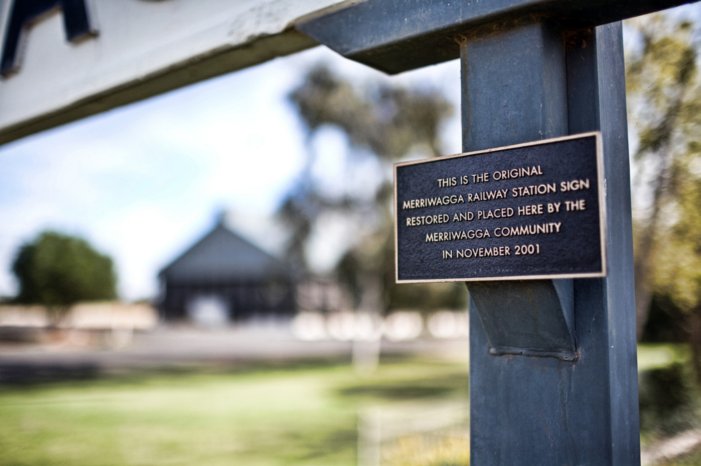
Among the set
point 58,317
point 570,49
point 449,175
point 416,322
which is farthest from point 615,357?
point 58,317

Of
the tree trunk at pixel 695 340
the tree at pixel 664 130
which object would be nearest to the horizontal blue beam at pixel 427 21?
the tree at pixel 664 130

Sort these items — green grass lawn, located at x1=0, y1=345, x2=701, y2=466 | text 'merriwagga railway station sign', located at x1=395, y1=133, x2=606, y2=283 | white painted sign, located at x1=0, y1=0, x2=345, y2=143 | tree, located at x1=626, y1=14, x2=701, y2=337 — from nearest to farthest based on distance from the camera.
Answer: text 'merriwagga railway station sign', located at x1=395, y1=133, x2=606, y2=283 → white painted sign, located at x1=0, y1=0, x2=345, y2=143 → tree, located at x1=626, y1=14, x2=701, y2=337 → green grass lawn, located at x1=0, y1=345, x2=701, y2=466

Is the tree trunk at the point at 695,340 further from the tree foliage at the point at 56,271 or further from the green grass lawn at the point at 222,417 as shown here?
the tree foliage at the point at 56,271

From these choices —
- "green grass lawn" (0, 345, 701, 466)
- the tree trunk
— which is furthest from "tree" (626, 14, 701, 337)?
"green grass lawn" (0, 345, 701, 466)

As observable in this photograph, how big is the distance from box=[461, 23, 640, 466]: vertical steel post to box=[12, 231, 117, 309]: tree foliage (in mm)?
45979

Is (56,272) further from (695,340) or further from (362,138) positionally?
(695,340)

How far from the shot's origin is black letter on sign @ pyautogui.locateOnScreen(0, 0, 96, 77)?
5.45 metres

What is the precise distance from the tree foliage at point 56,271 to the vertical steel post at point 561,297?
151 feet

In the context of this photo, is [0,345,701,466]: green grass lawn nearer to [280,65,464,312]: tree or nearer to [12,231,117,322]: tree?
[280,65,464,312]: tree

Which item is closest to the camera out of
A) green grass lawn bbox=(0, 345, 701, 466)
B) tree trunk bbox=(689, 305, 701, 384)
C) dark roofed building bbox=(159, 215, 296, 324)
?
tree trunk bbox=(689, 305, 701, 384)

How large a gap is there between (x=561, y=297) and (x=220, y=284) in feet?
142

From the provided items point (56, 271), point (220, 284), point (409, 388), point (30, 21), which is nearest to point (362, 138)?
point (409, 388)

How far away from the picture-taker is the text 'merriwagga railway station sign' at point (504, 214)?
2.83 meters

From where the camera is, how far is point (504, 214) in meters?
3.12
